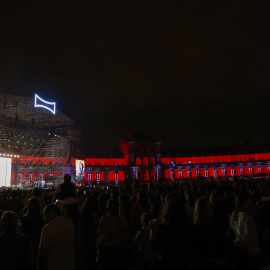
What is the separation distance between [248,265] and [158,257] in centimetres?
215

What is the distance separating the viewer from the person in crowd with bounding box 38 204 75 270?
4.38m

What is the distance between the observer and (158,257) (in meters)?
4.53

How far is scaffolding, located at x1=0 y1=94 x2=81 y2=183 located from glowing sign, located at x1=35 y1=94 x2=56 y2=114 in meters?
0.57

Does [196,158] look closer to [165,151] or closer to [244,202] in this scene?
[165,151]

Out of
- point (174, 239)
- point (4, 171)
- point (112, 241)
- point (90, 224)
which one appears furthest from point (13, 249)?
point (4, 171)

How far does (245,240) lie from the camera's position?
5.32 meters

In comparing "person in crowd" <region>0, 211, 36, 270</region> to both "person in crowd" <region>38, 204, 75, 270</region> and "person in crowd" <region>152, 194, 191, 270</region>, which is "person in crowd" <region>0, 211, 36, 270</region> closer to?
"person in crowd" <region>38, 204, 75, 270</region>

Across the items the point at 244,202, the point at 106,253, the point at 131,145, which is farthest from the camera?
the point at 131,145

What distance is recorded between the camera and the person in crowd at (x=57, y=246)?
438 cm

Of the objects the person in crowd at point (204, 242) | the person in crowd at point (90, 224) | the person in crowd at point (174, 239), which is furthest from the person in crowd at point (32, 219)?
the person in crowd at point (204, 242)

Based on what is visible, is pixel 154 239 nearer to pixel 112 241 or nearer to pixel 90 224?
pixel 112 241

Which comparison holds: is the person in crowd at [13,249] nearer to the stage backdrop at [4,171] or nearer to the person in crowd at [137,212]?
the person in crowd at [137,212]

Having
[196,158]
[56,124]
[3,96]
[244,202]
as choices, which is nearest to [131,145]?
[196,158]

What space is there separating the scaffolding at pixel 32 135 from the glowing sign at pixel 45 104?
57cm
